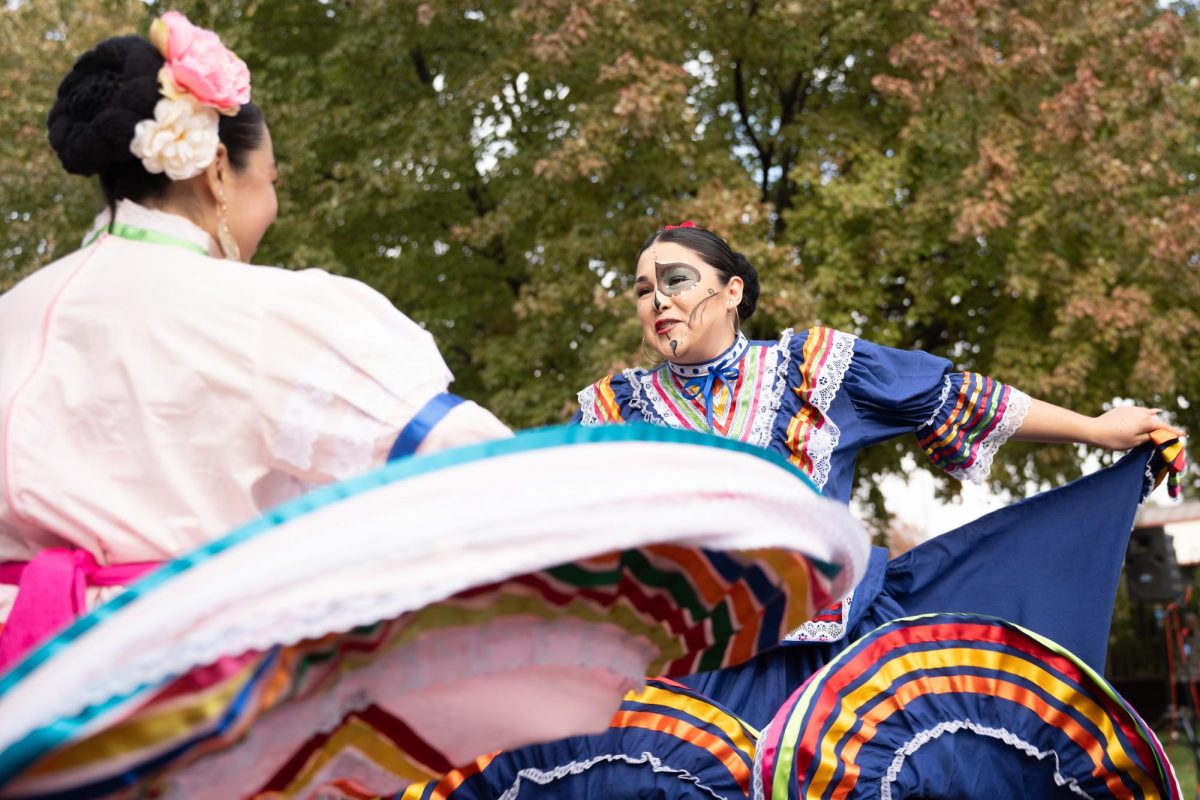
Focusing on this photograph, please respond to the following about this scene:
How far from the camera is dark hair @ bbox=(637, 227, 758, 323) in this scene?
373 cm

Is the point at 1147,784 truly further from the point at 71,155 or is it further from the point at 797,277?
the point at 797,277

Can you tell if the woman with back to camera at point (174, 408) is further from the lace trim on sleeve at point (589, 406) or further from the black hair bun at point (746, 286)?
the black hair bun at point (746, 286)

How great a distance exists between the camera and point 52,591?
5.98 feet

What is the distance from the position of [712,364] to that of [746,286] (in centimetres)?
40

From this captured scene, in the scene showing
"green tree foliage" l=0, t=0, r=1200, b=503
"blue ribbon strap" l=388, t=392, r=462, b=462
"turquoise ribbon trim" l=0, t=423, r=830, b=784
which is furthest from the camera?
"green tree foliage" l=0, t=0, r=1200, b=503

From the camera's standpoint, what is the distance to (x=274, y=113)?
9820 millimetres

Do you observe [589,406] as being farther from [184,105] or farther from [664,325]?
[184,105]

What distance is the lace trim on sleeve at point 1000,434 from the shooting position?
11.3 ft

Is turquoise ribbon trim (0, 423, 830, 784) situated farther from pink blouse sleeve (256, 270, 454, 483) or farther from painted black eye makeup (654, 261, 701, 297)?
painted black eye makeup (654, 261, 701, 297)

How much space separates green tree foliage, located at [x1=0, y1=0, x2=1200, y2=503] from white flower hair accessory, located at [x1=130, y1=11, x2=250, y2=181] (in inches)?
232

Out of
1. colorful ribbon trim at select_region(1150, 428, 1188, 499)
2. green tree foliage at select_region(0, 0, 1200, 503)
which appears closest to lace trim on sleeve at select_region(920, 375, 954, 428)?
colorful ribbon trim at select_region(1150, 428, 1188, 499)

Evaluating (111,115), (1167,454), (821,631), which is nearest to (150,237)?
(111,115)

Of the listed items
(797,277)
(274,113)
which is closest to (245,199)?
(797,277)

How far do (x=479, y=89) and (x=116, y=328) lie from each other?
7.85 metres
